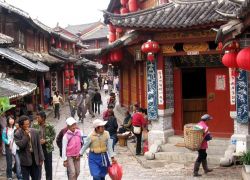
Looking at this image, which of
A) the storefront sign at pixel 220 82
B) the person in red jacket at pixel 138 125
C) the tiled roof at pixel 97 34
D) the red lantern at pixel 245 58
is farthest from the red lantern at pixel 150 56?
the tiled roof at pixel 97 34

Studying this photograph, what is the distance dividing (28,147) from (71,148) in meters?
1.05

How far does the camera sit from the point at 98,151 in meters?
9.63

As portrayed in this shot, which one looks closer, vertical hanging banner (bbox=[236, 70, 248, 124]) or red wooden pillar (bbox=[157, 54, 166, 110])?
vertical hanging banner (bbox=[236, 70, 248, 124])

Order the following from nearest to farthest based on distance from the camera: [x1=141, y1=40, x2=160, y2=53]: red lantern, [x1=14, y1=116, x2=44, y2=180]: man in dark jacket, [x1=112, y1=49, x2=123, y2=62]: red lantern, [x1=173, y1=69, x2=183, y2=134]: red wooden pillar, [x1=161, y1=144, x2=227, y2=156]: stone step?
1. [x1=14, y1=116, x2=44, y2=180]: man in dark jacket
2. [x1=161, y1=144, x2=227, y2=156]: stone step
3. [x1=141, y1=40, x2=160, y2=53]: red lantern
4. [x1=173, y1=69, x2=183, y2=134]: red wooden pillar
5. [x1=112, y1=49, x2=123, y2=62]: red lantern

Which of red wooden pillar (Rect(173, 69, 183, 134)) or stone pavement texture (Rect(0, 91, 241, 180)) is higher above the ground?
red wooden pillar (Rect(173, 69, 183, 134))

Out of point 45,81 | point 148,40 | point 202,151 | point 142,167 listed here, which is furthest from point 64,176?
point 45,81

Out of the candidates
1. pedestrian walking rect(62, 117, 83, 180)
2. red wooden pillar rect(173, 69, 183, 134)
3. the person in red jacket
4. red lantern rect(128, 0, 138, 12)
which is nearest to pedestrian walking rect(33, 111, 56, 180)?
pedestrian walking rect(62, 117, 83, 180)

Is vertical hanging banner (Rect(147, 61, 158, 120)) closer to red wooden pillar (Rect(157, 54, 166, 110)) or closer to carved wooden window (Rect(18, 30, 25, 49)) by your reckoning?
red wooden pillar (Rect(157, 54, 166, 110))

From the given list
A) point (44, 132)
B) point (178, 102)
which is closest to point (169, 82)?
point (178, 102)

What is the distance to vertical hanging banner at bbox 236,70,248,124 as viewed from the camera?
1416 centimetres

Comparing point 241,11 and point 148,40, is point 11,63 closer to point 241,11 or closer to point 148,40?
point 148,40

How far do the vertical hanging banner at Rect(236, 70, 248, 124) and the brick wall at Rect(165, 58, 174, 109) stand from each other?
2.68 meters

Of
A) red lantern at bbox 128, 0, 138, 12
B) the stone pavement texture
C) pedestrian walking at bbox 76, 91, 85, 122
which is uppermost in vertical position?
red lantern at bbox 128, 0, 138, 12

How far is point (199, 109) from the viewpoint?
1667 centimetres
